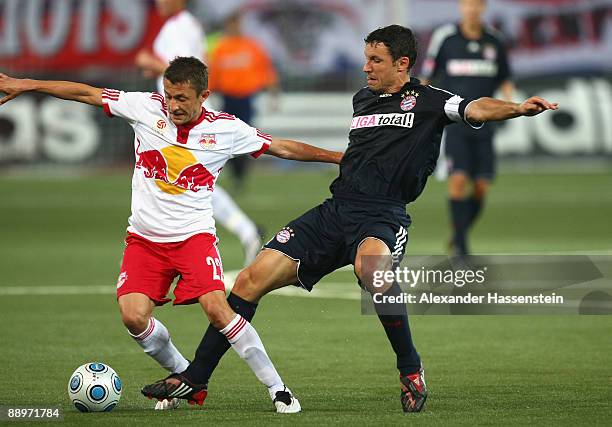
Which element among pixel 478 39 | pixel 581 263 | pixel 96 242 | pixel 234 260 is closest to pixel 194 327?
pixel 581 263

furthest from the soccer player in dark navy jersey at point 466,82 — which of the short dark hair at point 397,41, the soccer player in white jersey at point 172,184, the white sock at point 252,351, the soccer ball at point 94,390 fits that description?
the soccer ball at point 94,390

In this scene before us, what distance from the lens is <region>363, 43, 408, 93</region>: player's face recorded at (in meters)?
7.59

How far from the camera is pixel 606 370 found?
8.36 metres

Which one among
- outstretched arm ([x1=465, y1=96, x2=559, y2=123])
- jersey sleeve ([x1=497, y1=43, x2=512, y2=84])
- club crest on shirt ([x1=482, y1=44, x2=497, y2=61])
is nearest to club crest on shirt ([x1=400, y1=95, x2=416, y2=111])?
outstretched arm ([x1=465, y1=96, x2=559, y2=123])

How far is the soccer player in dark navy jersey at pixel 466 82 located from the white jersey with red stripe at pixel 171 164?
20.3 ft

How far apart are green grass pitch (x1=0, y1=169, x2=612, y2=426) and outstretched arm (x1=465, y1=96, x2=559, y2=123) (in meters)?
1.48

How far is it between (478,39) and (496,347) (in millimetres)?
5031

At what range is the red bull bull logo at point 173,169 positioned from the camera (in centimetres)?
747

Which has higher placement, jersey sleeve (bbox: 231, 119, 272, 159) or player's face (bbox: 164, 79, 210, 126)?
player's face (bbox: 164, 79, 210, 126)

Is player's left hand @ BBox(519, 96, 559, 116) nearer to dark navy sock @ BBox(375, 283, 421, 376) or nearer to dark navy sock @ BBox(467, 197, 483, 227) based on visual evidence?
dark navy sock @ BBox(375, 283, 421, 376)

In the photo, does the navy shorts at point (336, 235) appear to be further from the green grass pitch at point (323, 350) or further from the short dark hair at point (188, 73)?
the short dark hair at point (188, 73)

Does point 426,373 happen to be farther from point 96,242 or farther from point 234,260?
point 96,242

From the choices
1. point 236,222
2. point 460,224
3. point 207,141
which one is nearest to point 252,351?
point 207,141

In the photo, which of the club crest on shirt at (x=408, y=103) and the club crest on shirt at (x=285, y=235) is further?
the club crest on shirt at (x=408, y=103)
